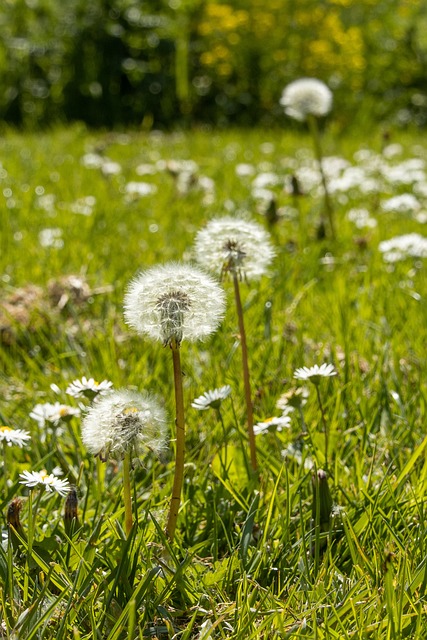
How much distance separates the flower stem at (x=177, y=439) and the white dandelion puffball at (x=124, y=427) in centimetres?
3

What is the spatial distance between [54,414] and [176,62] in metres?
8.54

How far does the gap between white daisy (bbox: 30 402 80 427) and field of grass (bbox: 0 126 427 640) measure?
0.17ft

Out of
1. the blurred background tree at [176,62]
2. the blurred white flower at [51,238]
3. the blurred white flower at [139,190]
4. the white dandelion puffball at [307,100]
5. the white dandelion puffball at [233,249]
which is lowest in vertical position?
the white dandelion puffball at [233,249]

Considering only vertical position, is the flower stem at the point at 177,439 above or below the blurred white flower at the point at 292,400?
below

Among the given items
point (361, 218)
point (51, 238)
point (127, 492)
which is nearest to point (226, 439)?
point (127, 492)

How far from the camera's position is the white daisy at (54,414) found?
1797 mm

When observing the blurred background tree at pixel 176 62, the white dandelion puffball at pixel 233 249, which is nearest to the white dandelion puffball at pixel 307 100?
the white dandelion puffball at pixel 233 249

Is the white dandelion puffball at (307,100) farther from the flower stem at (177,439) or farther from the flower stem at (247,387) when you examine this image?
the flower stem at (177,439)

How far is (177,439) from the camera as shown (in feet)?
4.49

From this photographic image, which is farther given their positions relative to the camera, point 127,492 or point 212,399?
point 212,399

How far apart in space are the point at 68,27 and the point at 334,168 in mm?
5231

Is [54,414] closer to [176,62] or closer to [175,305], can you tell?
[175,305]

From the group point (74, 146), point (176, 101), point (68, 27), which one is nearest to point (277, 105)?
point (176, 101)

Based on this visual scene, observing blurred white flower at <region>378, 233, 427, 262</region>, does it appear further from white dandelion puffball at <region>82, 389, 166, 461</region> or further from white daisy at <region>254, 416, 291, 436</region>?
white dandelion puffball at <region>82, 389, 166, 461</region>
